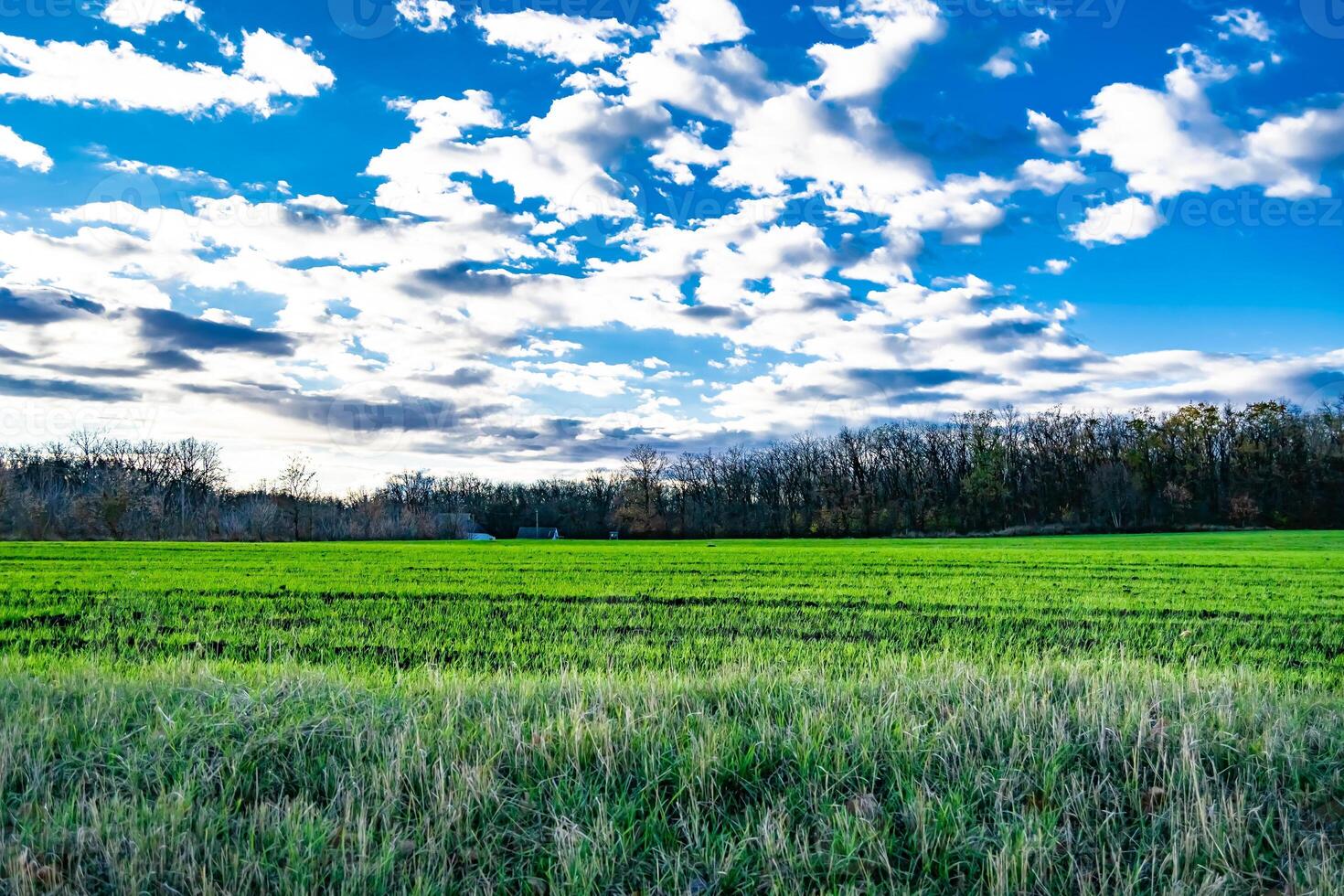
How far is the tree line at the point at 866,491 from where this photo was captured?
85375mm

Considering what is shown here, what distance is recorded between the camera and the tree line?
85.4m

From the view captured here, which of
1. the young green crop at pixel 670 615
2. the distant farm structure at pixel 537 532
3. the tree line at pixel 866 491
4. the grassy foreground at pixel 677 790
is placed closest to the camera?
the grassy foreground at pixel 677 790

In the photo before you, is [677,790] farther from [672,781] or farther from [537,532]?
[537,532]

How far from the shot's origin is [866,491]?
10519 cm

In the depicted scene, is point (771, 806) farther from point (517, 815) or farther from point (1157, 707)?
point (1157, 707)

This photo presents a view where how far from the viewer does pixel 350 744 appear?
5.38m

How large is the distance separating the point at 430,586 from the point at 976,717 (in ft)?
62.4

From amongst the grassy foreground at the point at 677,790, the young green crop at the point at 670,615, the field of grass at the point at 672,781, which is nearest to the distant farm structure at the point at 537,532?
the young green crop at the point at 670,615

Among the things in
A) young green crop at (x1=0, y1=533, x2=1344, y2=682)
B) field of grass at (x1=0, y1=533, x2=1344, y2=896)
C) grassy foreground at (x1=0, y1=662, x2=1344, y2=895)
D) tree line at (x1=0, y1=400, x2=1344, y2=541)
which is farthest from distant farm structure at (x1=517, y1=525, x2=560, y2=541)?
grassy foreground at (x1=0, y1=662, x2=1344, y2=895)

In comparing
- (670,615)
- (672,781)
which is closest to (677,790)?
(672,781)

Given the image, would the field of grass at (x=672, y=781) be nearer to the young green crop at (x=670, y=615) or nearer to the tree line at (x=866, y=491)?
the young green crop at (x=670, y=615)

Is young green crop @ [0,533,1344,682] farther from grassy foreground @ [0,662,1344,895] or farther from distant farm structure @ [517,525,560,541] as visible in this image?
distant farm structure @ [517,525,560,541]

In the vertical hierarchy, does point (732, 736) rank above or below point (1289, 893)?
above

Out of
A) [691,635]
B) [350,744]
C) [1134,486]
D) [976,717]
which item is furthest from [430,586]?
[1134,486]
